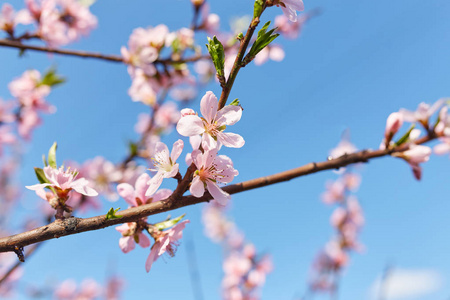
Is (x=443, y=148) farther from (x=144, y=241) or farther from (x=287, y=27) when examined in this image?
(x=287, y=27)

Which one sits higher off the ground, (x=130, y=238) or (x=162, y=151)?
(x=162, y=151)

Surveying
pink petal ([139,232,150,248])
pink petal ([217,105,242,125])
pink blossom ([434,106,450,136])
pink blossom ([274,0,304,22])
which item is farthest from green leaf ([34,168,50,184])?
pink blossom ([434,106,450,136])

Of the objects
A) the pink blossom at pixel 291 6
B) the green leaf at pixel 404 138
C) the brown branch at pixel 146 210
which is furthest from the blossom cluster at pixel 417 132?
the pink blossom at pixel 291 6

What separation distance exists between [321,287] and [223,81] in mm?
6929

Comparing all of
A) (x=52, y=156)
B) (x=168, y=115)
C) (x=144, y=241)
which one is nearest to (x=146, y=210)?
(x=144, y=241)

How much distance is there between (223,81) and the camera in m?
0.96

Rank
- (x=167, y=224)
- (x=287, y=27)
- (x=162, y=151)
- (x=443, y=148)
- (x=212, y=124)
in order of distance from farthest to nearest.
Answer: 1. (x=287, y=27)
2. (x=443, y=148)
3. (x=167, y=224)
4. (x=162, y=151)
5. (x=212, y=124)

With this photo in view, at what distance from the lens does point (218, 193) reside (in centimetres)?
A: 106

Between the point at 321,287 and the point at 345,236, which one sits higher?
the point at 345,236

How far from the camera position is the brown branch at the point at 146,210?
993mm

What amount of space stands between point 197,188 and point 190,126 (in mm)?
205

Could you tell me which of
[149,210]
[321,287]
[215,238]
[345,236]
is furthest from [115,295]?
[149,210]

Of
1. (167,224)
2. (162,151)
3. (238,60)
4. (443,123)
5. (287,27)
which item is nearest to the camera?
(238,60)

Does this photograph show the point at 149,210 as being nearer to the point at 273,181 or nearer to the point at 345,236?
the point at 273,181
